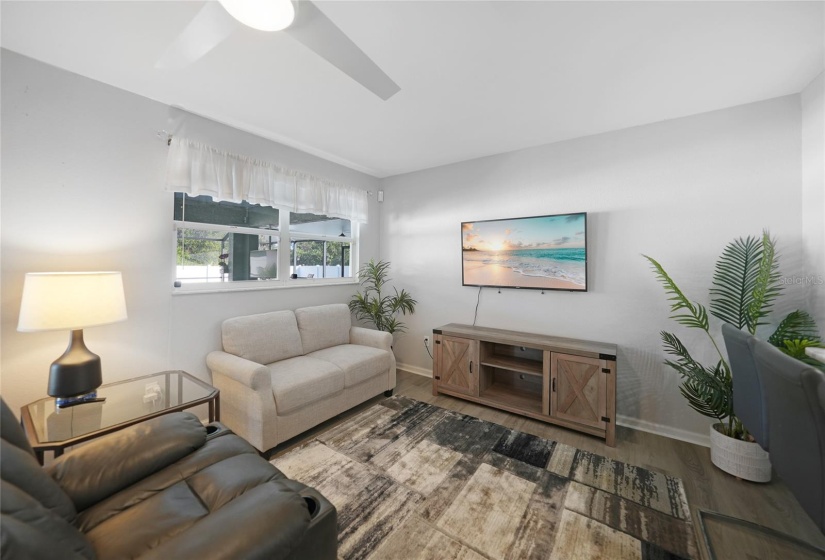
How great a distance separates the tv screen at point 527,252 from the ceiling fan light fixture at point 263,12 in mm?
2458

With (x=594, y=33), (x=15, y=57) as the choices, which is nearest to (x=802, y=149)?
(x=594, y=33)

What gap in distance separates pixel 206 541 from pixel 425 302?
3.08 metres

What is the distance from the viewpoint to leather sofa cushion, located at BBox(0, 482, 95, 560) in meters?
0.59

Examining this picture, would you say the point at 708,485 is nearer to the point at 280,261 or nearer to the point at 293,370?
the point at 293,370

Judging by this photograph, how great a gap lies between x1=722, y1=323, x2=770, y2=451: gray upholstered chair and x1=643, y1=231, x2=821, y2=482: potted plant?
363 millimetres

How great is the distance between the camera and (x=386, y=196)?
4156 mm

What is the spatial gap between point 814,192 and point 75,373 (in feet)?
14.8

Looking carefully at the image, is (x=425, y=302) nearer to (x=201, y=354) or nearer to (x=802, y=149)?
(x=201, y=354)

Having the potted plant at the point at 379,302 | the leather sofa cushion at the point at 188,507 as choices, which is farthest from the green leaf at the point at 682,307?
the leather sofa cushion at the point at 188,507

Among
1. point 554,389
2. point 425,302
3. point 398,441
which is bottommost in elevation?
point 398,441

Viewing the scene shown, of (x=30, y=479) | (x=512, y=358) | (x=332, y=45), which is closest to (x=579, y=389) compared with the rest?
(x=512, y=358)

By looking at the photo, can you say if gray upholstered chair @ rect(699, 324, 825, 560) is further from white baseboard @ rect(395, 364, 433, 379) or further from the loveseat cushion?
the loveseat cushion

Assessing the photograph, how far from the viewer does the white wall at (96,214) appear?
1.77 meters

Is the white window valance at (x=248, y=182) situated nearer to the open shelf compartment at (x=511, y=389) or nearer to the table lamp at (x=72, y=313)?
the table lamp at (x=72, y=313)
